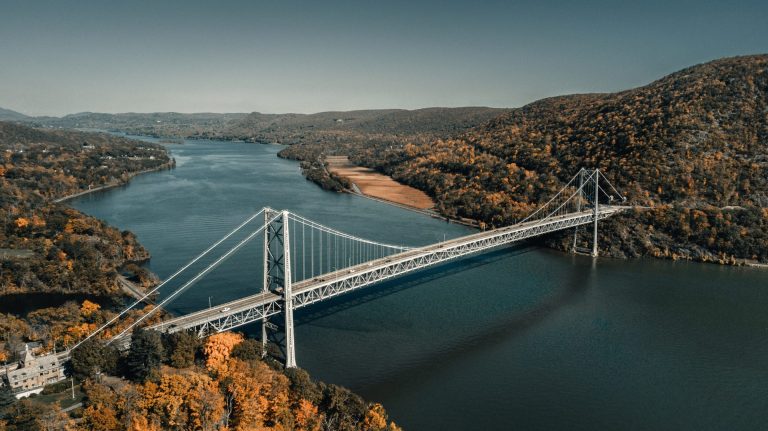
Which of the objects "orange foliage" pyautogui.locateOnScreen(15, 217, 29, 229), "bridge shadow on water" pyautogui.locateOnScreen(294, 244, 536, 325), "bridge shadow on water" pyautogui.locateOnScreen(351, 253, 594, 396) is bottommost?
"bridge shadow on water" pyautogui.locateOnScreen(351, 253, 594, 396)

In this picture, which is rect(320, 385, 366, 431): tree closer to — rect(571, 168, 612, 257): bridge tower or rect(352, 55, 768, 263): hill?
rect(571, 168, 612, 257): bridge tower

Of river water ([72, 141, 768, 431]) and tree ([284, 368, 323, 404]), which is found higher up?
tree ([284, 368, 323, 404])

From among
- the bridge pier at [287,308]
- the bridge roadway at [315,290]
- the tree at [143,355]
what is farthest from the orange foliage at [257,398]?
the bridge roadway at [315,290]

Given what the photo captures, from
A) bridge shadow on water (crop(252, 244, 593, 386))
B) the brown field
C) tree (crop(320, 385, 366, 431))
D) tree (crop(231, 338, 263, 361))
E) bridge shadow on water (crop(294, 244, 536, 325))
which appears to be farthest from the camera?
the brown field

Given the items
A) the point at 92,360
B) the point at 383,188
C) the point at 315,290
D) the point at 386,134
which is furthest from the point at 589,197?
the point at 386,134

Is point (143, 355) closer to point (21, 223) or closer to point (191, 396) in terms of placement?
point (191, 396)

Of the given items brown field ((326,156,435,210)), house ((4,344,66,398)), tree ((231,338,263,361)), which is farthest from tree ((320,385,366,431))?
brown field ((326,156,435,210))

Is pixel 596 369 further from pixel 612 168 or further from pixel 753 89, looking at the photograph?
pixel 753 89
